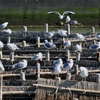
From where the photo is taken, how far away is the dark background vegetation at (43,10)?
4744 cm

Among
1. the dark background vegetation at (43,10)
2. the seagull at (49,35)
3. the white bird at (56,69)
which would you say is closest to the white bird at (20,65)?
the white bird at (56,69)

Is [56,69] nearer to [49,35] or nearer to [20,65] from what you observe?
[20,65]

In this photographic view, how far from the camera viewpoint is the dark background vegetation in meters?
47.4

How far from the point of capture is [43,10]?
1982 inches

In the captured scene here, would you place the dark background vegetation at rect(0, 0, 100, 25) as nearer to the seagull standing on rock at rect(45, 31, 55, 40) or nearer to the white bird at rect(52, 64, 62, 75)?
the seagull standing on rock at rect(45, 31, 55, 40)

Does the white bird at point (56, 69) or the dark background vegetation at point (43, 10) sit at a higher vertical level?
the dark background vegetation at point (43, 10)

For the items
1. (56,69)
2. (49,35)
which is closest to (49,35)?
(49,35)

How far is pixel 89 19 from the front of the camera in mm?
48344

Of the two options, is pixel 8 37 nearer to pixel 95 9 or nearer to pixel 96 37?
pixel 96 37

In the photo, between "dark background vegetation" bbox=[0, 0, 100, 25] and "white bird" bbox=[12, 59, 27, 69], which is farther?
"dark background vegetation" bbox=[0, 0, 100, 25]

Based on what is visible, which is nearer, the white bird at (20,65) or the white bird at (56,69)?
the white bird at (56,69)

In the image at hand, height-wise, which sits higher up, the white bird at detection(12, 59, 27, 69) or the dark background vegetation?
the dark background vegetation

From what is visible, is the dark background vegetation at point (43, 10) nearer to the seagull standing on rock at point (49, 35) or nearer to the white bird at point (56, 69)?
the seagull standing on rock at point (49, 35)

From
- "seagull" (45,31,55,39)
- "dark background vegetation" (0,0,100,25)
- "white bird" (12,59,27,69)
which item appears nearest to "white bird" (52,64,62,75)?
"white bird" (12,59,27,69)
